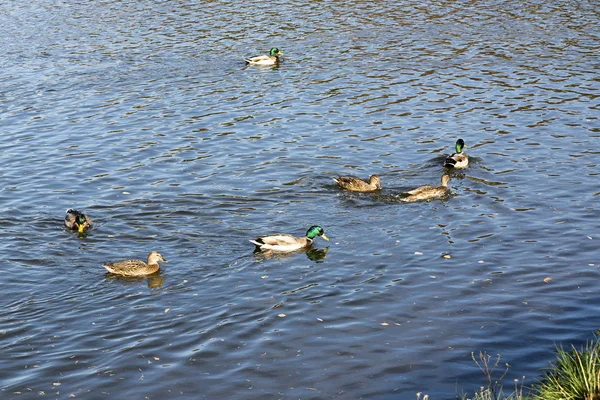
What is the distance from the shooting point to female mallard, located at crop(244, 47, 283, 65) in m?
33.1

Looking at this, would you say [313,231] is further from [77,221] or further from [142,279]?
[77,221]

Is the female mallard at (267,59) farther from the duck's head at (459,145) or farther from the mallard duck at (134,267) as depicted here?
the mallard duck at (134,267)

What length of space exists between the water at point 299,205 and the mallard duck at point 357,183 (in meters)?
0.23

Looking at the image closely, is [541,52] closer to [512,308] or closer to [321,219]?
[321,219]

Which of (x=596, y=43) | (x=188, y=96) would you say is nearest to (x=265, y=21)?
(x=188, y=96)

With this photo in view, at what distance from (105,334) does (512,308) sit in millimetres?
6674

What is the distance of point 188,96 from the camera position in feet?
99.5

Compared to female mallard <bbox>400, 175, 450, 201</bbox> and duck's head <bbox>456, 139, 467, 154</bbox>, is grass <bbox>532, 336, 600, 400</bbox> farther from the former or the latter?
duck's head <bbox>456, 139, 467, 154</bbox>

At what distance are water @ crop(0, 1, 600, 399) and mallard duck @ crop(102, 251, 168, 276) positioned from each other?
301mm

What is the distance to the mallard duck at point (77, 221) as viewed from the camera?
19.3 metres

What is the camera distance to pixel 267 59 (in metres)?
33.1

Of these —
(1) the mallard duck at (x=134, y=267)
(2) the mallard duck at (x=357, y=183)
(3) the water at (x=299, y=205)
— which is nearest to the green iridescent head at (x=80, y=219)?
(3) the water at (x=299, y=205)

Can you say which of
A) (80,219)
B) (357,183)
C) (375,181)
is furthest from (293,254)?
(80,219)

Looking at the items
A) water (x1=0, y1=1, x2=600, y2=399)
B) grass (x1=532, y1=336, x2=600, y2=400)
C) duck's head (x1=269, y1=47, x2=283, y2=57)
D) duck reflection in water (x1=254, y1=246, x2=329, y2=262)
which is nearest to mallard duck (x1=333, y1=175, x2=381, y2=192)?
water (x1=0, y1=1, x2=600, y2=399)
